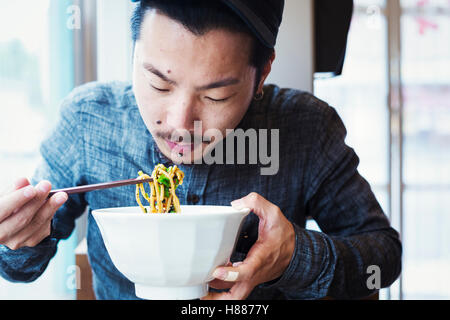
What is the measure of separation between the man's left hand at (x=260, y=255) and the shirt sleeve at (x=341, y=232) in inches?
2.2

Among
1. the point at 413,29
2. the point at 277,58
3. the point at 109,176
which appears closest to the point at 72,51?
A: the point at 109,176

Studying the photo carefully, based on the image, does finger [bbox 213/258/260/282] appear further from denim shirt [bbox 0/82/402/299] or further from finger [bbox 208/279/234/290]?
denim shirt [bbox 0/82/402/299]

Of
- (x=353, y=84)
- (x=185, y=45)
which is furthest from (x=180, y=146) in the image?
(x=353, y=84)

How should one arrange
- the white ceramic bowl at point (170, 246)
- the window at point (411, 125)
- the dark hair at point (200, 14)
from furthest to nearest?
the window at point (411, 125) < the dark hair at point (200, 14) < the white ceramic bowl at point (170, 246)

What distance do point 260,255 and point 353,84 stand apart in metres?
2.20

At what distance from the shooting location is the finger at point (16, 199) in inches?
18.8

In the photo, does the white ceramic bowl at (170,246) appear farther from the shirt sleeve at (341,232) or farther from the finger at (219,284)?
the shirt sleeve at (341,232)

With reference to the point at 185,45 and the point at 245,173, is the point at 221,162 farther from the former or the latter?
the point at 185,45

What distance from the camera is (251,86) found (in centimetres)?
62

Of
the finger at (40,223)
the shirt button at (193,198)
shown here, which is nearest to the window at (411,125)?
the shirt button at (193,198)

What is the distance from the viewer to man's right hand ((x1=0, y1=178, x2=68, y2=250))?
0.48m

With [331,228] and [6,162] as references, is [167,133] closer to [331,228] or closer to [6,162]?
[331,228]

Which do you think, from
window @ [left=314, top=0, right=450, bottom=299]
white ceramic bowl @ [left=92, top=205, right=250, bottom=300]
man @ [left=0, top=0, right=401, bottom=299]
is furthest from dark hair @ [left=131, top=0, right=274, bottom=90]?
window @ [left=314, top=0, right=450, bottom=299]

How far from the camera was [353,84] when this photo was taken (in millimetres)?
2553
